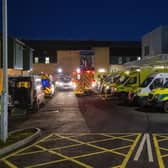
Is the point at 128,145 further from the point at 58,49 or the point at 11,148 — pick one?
the point at 58,49

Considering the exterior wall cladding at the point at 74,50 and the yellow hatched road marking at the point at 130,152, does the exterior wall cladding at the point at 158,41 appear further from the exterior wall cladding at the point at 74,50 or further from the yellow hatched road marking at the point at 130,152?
the yellow hatched road marking at the point at 130,152

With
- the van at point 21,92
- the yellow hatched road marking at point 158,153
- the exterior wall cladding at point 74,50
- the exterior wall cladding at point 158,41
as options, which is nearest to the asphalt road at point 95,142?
the yellow hatched road marking at point 158,153

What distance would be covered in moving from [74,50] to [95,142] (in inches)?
2208

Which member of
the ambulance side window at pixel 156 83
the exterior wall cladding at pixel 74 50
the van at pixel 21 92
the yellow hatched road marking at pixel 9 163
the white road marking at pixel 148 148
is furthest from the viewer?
the exterior wall cladding at pixel 74 50

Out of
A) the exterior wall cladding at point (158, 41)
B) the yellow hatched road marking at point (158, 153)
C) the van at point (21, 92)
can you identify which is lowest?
the yellow hatched road marking at point (158, 153)

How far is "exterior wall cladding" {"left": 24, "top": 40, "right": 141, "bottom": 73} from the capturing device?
219 feet

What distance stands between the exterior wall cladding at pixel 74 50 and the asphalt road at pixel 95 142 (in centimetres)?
4789

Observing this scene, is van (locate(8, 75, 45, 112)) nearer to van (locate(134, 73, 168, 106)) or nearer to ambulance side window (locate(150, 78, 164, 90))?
van (locate(134, 73, 168, 106))

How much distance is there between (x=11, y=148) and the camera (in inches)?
426

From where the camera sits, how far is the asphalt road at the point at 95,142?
9.39 metres

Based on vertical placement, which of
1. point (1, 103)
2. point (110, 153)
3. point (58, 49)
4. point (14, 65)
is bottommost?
point (110, 153)

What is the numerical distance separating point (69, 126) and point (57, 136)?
2.46m

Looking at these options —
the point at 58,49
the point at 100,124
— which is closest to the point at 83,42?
the point at 58,49

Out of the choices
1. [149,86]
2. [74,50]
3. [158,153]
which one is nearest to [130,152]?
[158,153]
